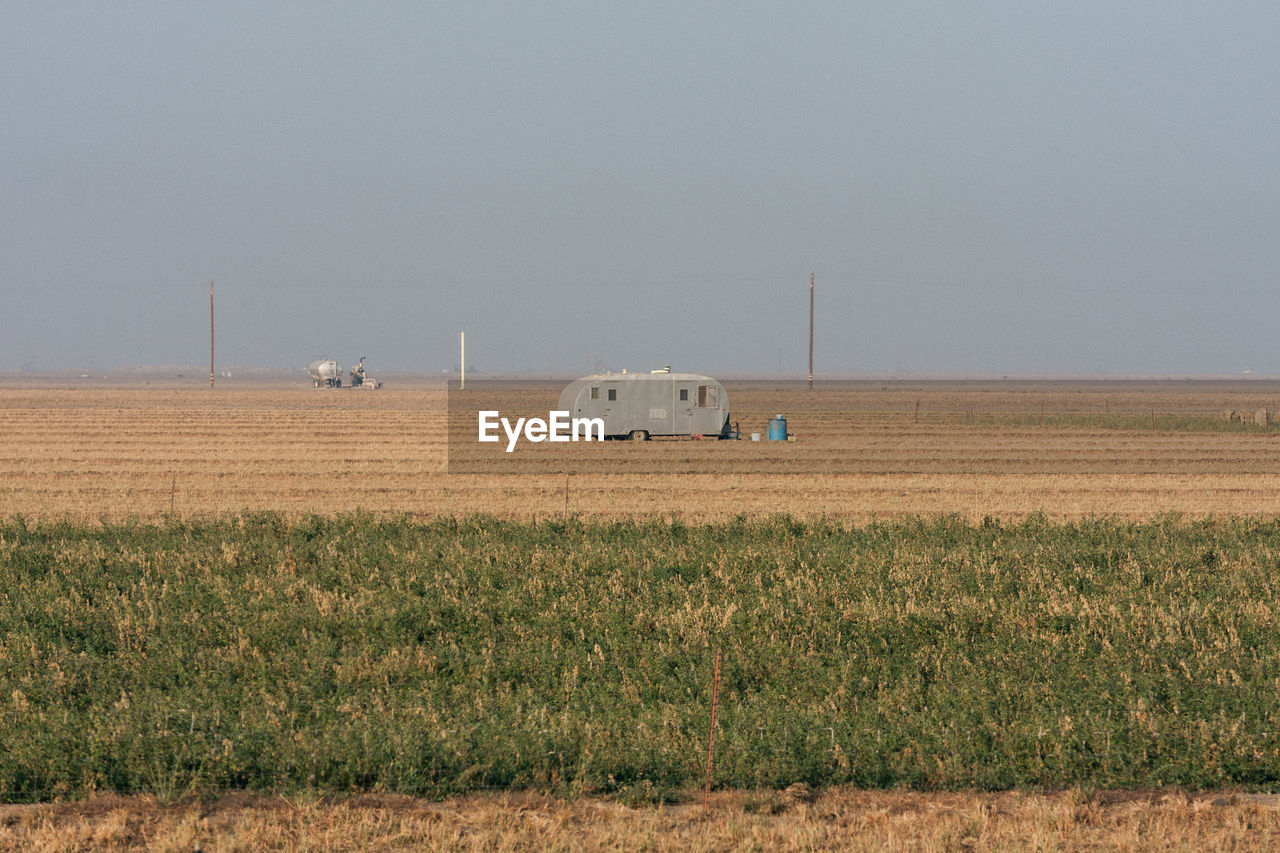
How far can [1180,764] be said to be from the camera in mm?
8156

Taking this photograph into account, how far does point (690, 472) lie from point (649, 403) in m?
8.37

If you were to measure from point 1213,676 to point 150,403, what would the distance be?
221 feet

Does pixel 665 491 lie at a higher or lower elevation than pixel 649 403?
lower

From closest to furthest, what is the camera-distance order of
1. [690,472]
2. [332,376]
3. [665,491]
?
[665,491] < [690,472] < [332,376]

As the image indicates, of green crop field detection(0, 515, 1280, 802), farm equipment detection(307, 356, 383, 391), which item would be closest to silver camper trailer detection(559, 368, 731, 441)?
green crop field detection(0, 515, 1280, 802)

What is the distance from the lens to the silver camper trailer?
3628 cm

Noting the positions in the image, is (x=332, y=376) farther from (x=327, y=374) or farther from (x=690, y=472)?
(x=690, y=472)

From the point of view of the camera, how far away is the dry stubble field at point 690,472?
2236 cm

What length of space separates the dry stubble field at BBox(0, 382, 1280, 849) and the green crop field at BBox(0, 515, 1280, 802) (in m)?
0.45

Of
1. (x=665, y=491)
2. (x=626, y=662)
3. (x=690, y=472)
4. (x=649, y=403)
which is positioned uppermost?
(x=649, y=403)

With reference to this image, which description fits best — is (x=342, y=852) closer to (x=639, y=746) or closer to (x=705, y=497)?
(x=639, y=746)

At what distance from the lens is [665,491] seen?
24609 millimetres

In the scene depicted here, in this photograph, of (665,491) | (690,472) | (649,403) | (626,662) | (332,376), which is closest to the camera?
(626,662)

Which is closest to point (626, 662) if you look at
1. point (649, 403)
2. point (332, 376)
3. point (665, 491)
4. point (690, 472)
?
point (665, 491)
